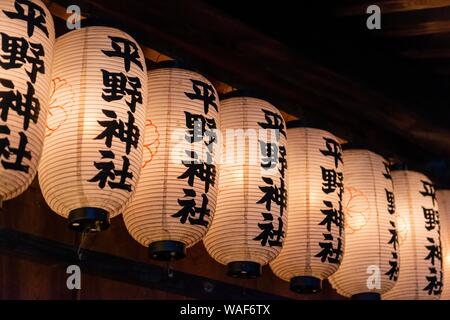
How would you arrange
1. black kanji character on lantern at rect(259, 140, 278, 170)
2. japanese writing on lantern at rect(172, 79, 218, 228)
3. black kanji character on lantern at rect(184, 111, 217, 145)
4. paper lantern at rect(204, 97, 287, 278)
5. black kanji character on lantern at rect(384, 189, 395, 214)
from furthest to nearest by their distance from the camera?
1. black kanji character on lantern at rect(384, 189, 395, 214)
2. black kanji character on lantern at rect(259, 140, 278, 170)
3. paper lantern at rect(204, 97, 287, 278)
4. black kanji character on lantern at rect(184, 111, 217, 145)
5. japanese writing on lantern at rect(172, 79, 218, 228)

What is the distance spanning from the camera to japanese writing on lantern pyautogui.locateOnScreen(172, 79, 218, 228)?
4.91 meters

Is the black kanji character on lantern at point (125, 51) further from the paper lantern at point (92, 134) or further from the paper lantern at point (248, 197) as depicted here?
the paper lantern at point (248, 197)

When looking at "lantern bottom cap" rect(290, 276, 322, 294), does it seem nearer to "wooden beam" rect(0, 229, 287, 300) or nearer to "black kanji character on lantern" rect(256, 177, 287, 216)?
"black kanji character on lantern" rect(256, 177, 287, 216)

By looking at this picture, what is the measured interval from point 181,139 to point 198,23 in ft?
3.53

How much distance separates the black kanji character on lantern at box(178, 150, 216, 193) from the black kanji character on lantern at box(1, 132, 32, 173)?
101 cm

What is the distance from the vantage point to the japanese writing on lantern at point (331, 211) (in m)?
5.68

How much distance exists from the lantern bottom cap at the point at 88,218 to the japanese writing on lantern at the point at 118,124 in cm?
16

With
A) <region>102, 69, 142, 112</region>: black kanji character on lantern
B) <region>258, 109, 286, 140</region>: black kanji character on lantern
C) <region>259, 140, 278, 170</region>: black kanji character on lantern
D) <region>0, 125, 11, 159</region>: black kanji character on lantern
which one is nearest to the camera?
<region>0, 125, 11, 159</region>: black kanji character on lantern

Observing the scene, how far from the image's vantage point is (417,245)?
644 centimetres

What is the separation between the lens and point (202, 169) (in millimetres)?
5008

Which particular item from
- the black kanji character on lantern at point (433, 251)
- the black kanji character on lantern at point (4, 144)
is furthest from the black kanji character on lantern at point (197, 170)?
the black kanji character on lantern at point (433, 251)

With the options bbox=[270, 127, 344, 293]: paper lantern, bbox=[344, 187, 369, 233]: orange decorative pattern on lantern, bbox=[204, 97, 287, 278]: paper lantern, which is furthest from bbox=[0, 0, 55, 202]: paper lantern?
bbox=[344, 187, 369, 233]: orange decorative pattern on lantern

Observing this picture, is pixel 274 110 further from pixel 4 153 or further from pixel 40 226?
pixel 4 153
